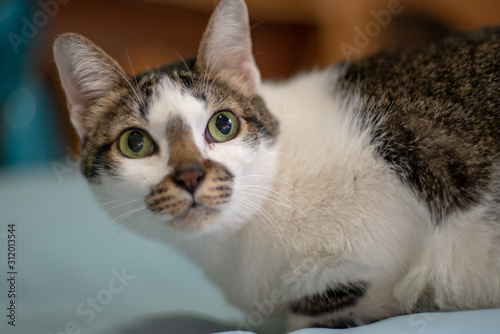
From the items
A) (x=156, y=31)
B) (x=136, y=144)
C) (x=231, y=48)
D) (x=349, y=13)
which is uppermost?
(x=349, y=13)

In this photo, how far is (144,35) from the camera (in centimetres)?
356

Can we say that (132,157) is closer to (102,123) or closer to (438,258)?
(102,123)

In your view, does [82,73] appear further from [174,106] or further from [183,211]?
[183,211]

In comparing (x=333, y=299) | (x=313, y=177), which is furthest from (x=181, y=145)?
(x=333, y=299)

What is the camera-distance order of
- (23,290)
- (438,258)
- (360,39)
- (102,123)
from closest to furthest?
(438,258), (102,123), (23,290), (360,39)

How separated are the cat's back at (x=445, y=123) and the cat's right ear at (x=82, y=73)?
0.71 m

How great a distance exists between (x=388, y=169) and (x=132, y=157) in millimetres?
633

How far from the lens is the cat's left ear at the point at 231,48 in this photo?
3.82ft

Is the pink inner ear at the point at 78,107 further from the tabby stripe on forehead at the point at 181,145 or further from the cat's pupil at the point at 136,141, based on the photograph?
the tabby stripe on forehead at the point at 181,145

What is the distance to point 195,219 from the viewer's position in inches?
38.6

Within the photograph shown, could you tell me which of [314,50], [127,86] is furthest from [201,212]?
[314,50]

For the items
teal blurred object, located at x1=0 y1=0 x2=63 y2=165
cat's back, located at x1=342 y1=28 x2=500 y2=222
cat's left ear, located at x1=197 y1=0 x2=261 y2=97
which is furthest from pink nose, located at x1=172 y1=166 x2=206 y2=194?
teal blurred object, located at x1=0 y1=0 x2=63 y2=165

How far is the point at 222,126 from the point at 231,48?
0.27m

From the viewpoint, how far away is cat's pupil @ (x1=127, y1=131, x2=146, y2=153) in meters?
1.07
